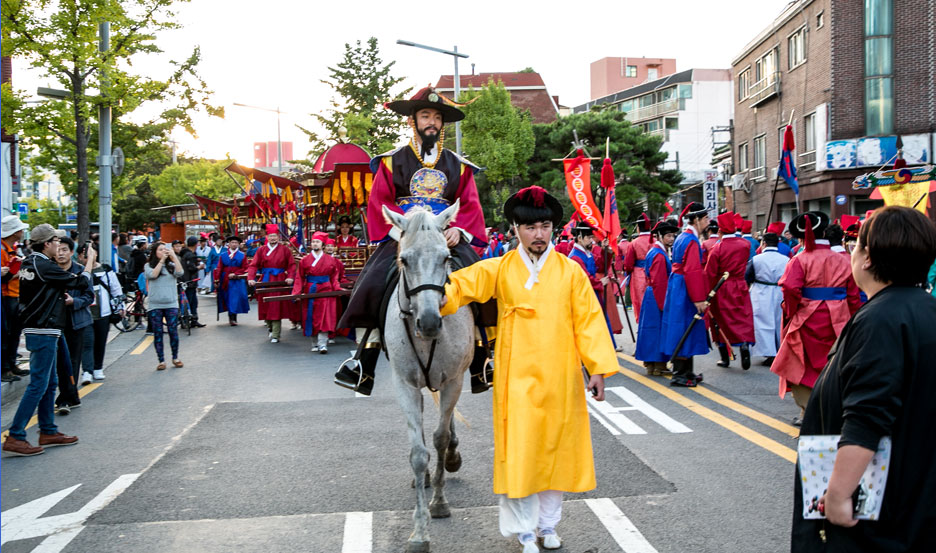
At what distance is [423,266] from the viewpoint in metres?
4.31

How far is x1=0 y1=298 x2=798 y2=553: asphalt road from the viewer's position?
474 cm

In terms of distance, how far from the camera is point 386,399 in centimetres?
899

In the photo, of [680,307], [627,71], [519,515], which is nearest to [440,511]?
[519,515]

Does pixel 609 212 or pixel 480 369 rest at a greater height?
pixel 609 212

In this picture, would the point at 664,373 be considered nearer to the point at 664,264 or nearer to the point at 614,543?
the point at 664,264

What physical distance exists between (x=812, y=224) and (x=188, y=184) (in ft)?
201

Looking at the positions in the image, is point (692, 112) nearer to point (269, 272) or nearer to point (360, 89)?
point (360, 89)

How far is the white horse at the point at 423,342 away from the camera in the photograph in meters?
4.33

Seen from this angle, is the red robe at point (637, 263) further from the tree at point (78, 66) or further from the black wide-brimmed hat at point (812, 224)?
the tree at point (78, 66)

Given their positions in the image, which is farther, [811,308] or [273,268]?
[273,268]

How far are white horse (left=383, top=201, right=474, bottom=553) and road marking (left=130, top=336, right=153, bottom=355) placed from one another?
33.2 feet

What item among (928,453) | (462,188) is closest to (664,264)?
(462,188)

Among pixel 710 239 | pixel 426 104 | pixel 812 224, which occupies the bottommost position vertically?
pixel 710 239

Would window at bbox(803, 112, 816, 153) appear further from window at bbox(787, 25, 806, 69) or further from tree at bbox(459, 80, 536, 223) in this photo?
tree at bbox(459, 80, 536, 223)
